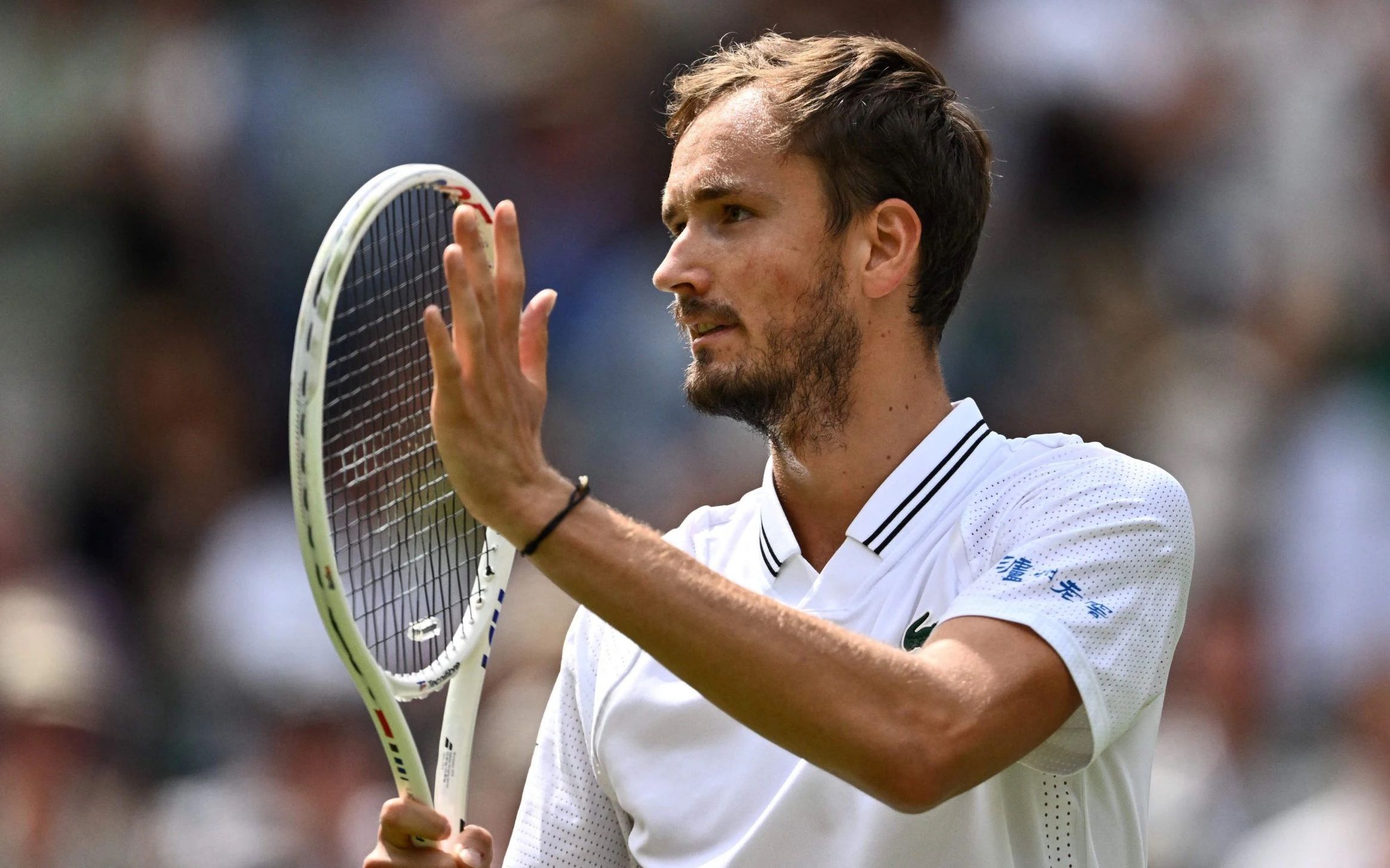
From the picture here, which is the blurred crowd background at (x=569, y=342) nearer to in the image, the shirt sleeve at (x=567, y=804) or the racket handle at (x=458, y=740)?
the shirt sleeve at (x=567, y=804)

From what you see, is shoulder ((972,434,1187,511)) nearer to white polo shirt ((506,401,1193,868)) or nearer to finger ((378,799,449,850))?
white polo shirt ((506,401,1193,868))

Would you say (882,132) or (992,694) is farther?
(882,132)

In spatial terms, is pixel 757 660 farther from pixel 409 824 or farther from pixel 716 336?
pixel 716 336

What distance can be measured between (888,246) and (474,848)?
4.48 feet

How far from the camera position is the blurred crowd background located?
18.2 feet

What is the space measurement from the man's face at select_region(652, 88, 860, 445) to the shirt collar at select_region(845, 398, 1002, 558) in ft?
0.66

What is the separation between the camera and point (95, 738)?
5.94m

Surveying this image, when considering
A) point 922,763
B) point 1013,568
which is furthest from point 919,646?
point 922,763

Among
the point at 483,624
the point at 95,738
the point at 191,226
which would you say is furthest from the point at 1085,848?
the point at 191,226

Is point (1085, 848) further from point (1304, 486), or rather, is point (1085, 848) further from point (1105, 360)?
point (1105, 360)

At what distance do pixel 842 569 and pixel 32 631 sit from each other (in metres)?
4.13

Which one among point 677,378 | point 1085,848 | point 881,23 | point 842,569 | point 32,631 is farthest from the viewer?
point 881,23

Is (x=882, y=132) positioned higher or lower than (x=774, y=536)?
higher

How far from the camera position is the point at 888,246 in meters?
3.31
